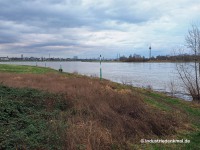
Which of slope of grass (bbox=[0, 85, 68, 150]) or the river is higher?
slope of grass (bbox=[0, 85, 68, 150])

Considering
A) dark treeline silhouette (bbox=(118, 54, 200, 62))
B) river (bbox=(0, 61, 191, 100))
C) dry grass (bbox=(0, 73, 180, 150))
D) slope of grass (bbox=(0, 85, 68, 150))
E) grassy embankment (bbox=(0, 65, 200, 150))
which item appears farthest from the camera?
river (bbox=(0, 61, 191, 100))

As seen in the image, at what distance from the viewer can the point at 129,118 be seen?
8.73m

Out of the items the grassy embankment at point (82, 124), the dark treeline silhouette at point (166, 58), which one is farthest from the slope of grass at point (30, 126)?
the dark treeline silhouette at point (166, 58)

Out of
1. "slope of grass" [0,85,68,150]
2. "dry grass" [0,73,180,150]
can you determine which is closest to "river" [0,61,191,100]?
"dry grass" [0,73,180,150]

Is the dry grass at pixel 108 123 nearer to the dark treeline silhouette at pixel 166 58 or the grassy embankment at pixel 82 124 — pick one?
the grassy embankment at pixel 82 124

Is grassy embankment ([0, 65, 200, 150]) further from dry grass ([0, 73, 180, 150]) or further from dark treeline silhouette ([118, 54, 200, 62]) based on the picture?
dark treeline silhouette ([118, 54, 200, 62])

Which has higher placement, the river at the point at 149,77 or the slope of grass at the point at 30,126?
the slope of grass at the point at 30,126

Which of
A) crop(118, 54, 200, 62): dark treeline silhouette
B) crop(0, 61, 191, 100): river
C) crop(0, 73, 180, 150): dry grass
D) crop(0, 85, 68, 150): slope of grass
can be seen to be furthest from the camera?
crop(0, 61, 191, 100): river

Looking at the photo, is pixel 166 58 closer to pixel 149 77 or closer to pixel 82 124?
pixel 149 77

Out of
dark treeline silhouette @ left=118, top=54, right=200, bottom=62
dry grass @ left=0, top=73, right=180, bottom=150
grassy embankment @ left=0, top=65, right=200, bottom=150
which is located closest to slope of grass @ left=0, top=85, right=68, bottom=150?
grassy embankment @ left=0, top=65, right=200, bottom=150

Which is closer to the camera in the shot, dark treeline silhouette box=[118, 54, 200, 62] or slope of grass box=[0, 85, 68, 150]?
slope of grass box=[0, 85, 68, 150]

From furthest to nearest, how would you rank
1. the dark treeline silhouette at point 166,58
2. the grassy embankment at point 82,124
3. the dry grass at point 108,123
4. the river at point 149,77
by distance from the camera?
1. the river at point 149,77
2. the dark treeline silhouette at point 166,58
3. the dry grass at point 108,123
4. the grassy embankment at point 82,124

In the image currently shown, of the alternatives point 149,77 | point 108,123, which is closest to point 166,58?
point 149,77

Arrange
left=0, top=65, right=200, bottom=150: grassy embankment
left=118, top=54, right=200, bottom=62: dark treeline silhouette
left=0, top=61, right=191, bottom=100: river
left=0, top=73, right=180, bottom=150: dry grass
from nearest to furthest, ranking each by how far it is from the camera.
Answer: left=0, top=65, right=200, bottom=150: grassy embankment
left=0, top=73, right=180, bottom=150: dry grass
left=118, top=54, right=200, bottom=62: dark treeline silhouette
left=0, top=61, right=191, bottom=100: river
